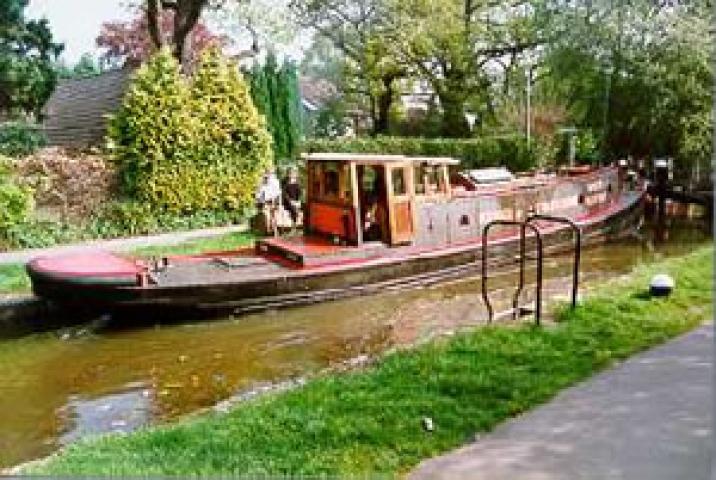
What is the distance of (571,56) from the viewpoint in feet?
11.4

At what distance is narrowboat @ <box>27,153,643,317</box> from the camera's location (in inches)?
193

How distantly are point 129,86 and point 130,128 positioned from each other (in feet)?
2.03

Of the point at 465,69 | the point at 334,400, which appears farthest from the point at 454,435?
the point at 465,69

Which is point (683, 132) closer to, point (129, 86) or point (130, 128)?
point (129, 86)

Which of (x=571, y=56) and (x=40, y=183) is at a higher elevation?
(x=571, y=56)

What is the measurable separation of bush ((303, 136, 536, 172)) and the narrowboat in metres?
0.15

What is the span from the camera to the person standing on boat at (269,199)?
5684 mm

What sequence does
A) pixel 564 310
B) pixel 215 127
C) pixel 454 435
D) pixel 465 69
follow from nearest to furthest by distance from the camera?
pixel 454 435 → pixel 465 69 → pixel 564 310 → pixel 215 127

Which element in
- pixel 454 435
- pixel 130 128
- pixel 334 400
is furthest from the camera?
pixel 130 128

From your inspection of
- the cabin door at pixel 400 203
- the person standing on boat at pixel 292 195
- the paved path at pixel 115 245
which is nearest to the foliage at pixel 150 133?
the paved path at pixel 115 245

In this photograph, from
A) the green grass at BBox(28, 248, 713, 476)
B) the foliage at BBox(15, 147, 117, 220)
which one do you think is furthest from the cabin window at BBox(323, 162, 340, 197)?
the green grass at BBox(28, 248, 713, 476)

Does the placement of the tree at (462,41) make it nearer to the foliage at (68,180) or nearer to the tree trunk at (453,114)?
the tree trunk at (453,114)

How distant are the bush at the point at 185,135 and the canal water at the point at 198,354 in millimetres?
749

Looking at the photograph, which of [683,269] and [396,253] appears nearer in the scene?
[683,269]
